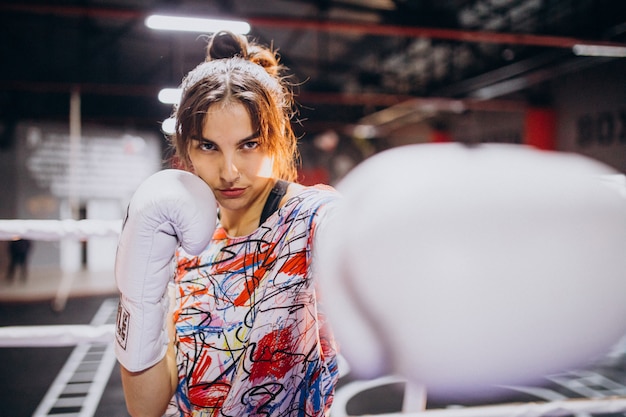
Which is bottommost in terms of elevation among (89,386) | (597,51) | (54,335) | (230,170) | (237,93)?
(89,386)

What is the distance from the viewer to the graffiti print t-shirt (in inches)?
24.1

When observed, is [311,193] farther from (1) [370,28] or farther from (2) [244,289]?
(1) [370,28]

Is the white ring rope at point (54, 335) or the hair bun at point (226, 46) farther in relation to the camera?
the white ring rope at point (54, 335)

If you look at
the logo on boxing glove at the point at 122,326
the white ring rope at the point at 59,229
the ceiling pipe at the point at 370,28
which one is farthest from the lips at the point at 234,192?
the ceiling pipe at the point at 370,28

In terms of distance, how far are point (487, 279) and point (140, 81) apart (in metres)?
7.55

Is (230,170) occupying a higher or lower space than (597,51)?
lower

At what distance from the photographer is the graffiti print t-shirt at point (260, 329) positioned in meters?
0.61

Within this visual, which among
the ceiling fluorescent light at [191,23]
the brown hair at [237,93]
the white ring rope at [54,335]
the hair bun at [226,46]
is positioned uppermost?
the ceiling fluorescent light at [191,23]

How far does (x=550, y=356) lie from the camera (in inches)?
13.7

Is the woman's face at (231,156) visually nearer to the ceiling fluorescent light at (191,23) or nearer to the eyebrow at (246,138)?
the eyebrow at (246,138)

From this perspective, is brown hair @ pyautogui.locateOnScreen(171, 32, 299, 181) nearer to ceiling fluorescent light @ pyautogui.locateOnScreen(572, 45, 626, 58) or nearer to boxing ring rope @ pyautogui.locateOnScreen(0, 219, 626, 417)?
boxing ring rope @ pyautogui.locateOnScreen(0, 219, 626, 417)

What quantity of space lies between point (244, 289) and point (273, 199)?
150 millimetres

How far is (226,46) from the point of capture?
740 millimetres

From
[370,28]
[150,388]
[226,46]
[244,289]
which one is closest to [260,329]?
[244,289]
